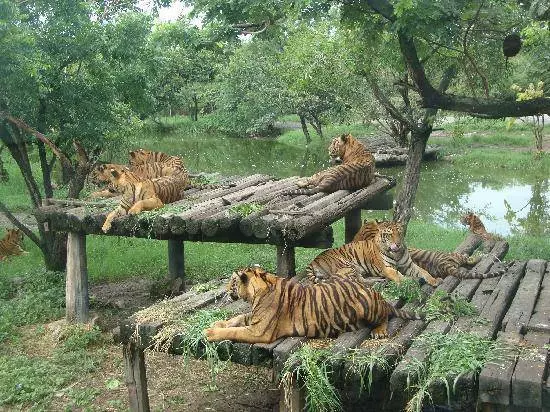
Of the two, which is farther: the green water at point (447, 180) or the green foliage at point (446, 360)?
the green water at point (447, 180)

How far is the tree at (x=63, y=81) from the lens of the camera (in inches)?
381

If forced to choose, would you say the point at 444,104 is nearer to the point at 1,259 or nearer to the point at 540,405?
the point at 540,405

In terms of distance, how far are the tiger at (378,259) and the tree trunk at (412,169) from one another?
14.5 ft

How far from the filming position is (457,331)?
514 centimetres

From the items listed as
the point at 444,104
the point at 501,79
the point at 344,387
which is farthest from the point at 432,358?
the point at 501,79

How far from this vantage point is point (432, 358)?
184 inches

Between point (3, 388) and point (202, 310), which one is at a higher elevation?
point (202, 310)

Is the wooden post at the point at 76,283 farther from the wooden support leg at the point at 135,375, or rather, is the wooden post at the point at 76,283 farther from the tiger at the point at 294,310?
the tiger at the point at 294,310

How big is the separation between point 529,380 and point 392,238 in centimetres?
292

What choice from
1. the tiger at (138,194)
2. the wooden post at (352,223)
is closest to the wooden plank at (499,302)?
the wooden post at (352,223)

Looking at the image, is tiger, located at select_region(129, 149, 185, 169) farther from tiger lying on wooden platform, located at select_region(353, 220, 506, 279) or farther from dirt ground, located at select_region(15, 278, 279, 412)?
tiger lying on wooden platform, located at select_region(353, 220, 506, 279)

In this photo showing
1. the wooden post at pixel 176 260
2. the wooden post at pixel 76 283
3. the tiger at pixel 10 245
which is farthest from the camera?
the tiger at pixel 10 245

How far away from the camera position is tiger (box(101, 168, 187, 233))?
7.97 m

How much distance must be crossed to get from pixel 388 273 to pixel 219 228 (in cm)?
184
